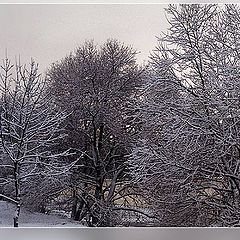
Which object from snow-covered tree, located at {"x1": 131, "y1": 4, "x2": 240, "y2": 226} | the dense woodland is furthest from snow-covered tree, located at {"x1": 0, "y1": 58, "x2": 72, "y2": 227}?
snow-covered tree, located at {"x1": 131, "y1": 4, "x2": 240, "y2": 226}

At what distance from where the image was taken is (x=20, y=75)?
132 inches

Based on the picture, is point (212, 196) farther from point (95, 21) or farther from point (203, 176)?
point (95, 21)

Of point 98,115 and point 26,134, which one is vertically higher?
point 98,115

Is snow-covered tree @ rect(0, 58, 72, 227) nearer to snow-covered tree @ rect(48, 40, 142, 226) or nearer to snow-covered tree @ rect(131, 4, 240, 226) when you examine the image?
snow-covered tree @ rect(48, 40, 142, 226)

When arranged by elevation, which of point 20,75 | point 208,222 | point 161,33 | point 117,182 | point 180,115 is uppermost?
point 161,33

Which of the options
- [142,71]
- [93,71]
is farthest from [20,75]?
[142,71]

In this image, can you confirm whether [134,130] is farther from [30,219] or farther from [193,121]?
[30,219]

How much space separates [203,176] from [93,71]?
926 mm

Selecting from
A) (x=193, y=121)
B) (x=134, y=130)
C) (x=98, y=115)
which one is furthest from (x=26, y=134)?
(x=193, y=121)

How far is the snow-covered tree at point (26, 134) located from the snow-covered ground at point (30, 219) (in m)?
0.03

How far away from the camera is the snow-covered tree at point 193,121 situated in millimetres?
3346

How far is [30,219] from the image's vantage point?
331 cm

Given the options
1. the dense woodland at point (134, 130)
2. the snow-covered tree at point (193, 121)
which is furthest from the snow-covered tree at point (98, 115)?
the snow-covered tree at point (193, 121)

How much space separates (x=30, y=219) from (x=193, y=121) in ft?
3.74
